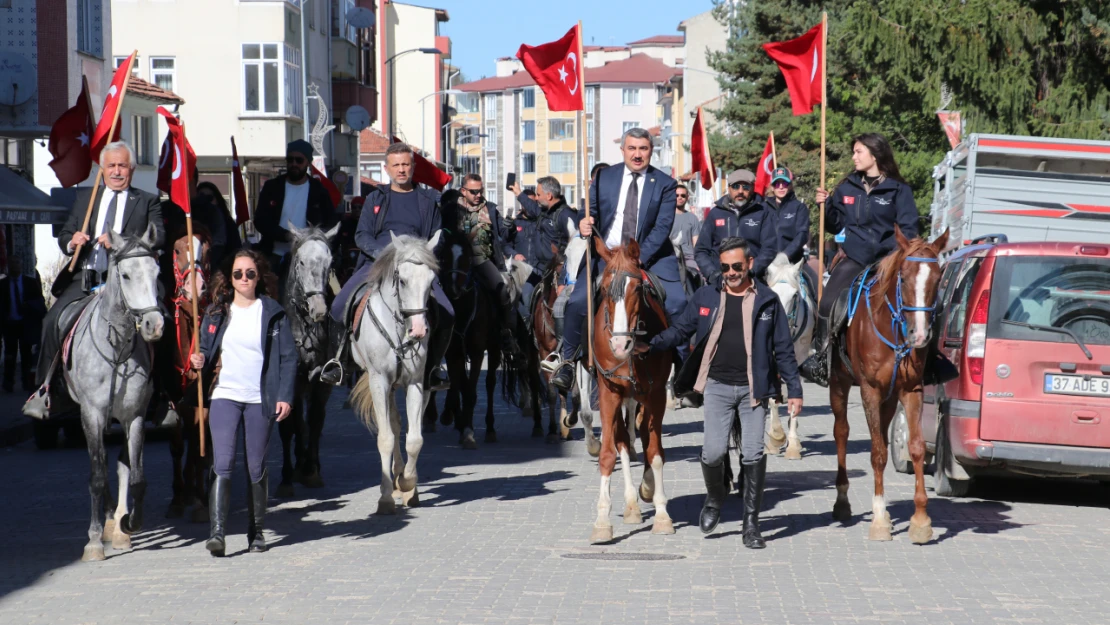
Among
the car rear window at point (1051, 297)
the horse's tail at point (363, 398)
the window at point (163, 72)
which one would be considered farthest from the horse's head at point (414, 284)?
the window at point (163, 72)

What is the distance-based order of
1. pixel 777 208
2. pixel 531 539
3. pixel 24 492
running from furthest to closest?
pixel 777 208 → pixel 24 492 → pixel 531 539

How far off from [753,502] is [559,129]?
13898cm

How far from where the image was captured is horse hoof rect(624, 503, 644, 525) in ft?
36.0

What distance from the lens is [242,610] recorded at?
27.0 ft

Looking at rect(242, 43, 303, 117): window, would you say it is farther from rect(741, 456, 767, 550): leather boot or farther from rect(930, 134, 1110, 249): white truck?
rect(741, 456, 767, 550): leather boot

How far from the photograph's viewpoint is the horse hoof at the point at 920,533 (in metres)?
10.3

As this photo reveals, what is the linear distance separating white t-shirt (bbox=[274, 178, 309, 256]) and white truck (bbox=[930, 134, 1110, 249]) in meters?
10.4

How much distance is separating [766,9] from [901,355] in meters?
43.9

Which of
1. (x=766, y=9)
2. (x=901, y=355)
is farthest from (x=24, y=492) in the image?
Result: (x=766, y=9)

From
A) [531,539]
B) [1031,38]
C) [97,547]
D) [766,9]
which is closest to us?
[97,547]

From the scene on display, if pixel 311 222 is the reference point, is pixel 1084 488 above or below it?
below

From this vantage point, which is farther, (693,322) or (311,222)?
(311,222)

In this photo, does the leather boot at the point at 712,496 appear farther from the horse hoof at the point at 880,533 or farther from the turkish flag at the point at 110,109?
the turkish flag at the point at 110,109

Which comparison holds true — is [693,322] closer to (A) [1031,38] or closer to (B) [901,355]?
(B) [901,355]
